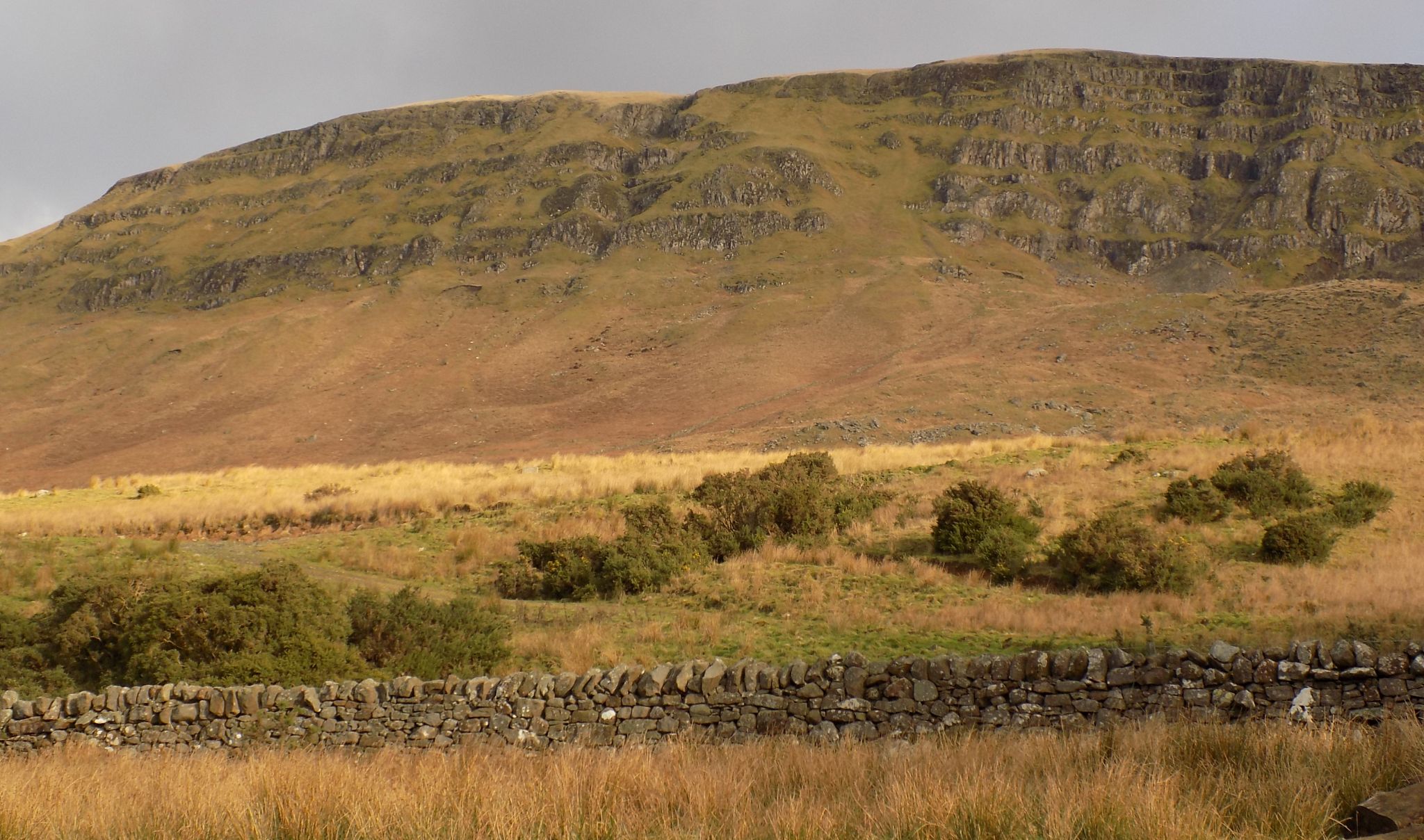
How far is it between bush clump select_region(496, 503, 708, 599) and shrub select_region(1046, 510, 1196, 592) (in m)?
6.92

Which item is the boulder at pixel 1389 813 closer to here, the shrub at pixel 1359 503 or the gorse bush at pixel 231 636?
the gorse bush at pixel 231 636

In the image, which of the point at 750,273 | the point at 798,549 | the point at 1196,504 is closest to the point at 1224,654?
the point at 798,549

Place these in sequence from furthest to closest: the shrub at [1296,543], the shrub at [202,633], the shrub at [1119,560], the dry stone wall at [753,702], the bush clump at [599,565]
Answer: the bush clump at [599,565]
the shrub at [1296,543]
the shrub at [1119,560]
the shrub at [202,633]
the dry stone wall at [753,702]

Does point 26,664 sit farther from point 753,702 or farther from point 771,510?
point 771,510

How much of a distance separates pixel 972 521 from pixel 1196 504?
490 centimetres

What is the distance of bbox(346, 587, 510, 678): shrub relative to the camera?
38.3 feet

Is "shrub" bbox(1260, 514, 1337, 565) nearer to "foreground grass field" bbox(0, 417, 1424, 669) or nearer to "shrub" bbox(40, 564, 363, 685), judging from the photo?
"foreground grass field" bbox(0, 417, 1424, 669)

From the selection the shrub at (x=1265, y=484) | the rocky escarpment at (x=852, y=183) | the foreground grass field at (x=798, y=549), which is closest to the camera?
the foreground grass field at (x=798, y=549)

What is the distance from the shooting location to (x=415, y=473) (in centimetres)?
3325

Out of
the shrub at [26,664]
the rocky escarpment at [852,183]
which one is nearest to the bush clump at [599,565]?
the shrub at [26,664]

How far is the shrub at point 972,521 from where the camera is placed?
671 inches

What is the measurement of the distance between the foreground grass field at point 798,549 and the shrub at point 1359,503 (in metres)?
0.41

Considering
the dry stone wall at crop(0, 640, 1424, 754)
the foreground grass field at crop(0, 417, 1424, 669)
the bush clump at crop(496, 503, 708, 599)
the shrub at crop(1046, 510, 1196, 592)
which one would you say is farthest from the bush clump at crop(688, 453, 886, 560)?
the dry stone wall at crop(0, 640, 1424, 754)

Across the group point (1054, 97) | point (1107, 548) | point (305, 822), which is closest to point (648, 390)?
point (1107, 548)
